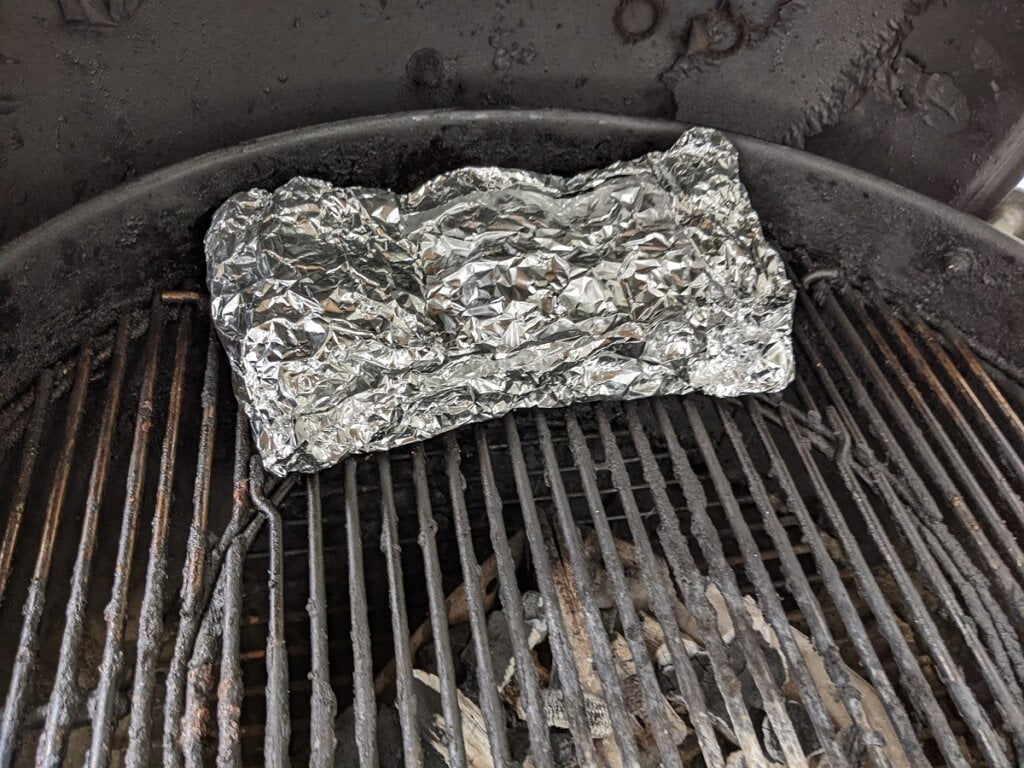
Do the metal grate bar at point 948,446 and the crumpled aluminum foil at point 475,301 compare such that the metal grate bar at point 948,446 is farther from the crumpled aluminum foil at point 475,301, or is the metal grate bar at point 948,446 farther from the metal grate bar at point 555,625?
the metal grate bar at point 555,625

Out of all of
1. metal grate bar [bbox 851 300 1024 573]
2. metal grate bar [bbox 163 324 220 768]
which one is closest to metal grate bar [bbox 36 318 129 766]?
metal grate bar [bbox 163 324 220 768]

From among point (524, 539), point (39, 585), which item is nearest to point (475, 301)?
point (524, 539)

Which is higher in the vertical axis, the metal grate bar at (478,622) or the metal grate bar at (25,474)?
the metal grate bar at (478,622)

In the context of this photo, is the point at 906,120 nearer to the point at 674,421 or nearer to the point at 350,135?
the point at 674,421

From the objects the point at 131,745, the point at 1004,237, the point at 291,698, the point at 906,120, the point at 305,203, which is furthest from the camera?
the point at 906,120

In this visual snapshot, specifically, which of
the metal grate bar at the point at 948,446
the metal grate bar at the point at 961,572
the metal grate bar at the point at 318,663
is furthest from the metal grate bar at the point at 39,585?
the metal grate bar at the point at 948,446

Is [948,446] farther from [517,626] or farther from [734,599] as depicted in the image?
[517,626]

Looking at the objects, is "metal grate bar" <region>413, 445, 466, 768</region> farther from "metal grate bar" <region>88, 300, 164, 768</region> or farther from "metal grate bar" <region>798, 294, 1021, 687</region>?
"metal grate bar" <region>798, 294, 1021, 687</region>

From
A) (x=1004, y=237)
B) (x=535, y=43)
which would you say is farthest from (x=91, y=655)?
(x=1004, y=237)
